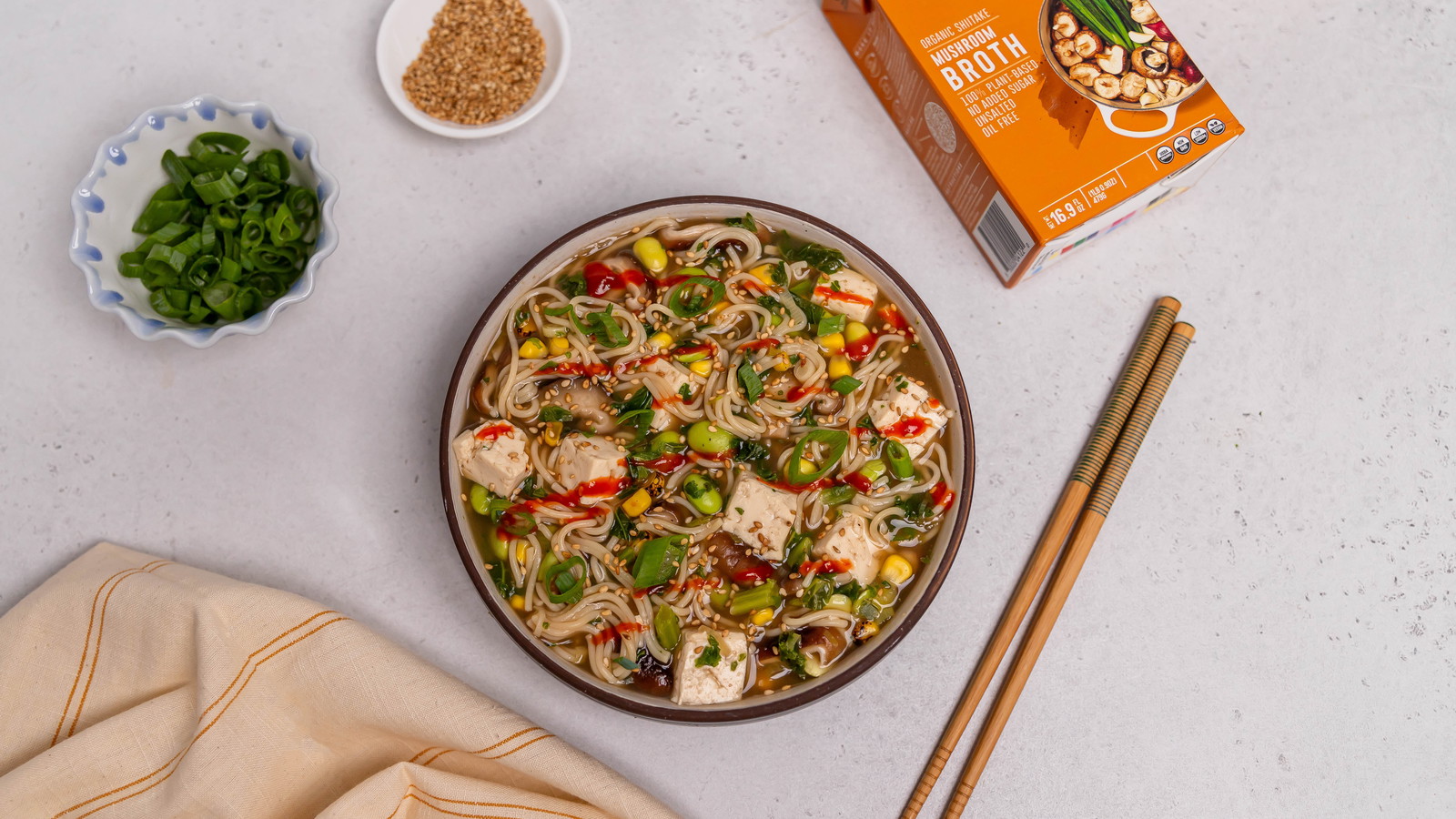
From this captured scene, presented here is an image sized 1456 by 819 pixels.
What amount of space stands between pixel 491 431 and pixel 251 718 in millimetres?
1282

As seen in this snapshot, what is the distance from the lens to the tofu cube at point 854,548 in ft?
9.36

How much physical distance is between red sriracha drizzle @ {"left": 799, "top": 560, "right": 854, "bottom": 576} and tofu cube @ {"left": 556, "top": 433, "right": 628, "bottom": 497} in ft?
2.23

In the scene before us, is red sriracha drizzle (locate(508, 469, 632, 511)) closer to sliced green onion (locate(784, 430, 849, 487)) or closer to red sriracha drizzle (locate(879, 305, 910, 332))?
sliced green onion (locate(784, 430, 849, 487))

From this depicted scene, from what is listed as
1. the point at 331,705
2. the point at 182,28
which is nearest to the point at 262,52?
the point at 182,28

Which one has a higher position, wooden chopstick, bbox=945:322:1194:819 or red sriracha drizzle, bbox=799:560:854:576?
red sriracha drizzle, bbox=799:560:854:576

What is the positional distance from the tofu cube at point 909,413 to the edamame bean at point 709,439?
0.51 metres

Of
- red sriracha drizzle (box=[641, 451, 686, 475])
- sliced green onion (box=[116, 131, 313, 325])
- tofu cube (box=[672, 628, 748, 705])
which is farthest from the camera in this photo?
sliced green onion (box=[116, 131, 313, 325])

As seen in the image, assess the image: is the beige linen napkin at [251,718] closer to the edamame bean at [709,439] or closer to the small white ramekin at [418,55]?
the edamame bean at [709,439]

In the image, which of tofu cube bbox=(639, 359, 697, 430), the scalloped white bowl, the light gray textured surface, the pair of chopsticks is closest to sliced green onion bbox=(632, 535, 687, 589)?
tofu cube bbox=(639, 359, 697, 430)

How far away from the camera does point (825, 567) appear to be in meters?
2.86

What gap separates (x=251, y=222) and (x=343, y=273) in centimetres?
37

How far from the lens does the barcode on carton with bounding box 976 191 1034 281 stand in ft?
9.85

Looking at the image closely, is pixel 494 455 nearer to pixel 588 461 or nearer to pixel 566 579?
pixel 588 461

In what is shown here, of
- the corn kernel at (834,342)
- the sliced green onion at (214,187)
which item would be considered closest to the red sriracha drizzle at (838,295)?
the corn kernel at (834,342)
